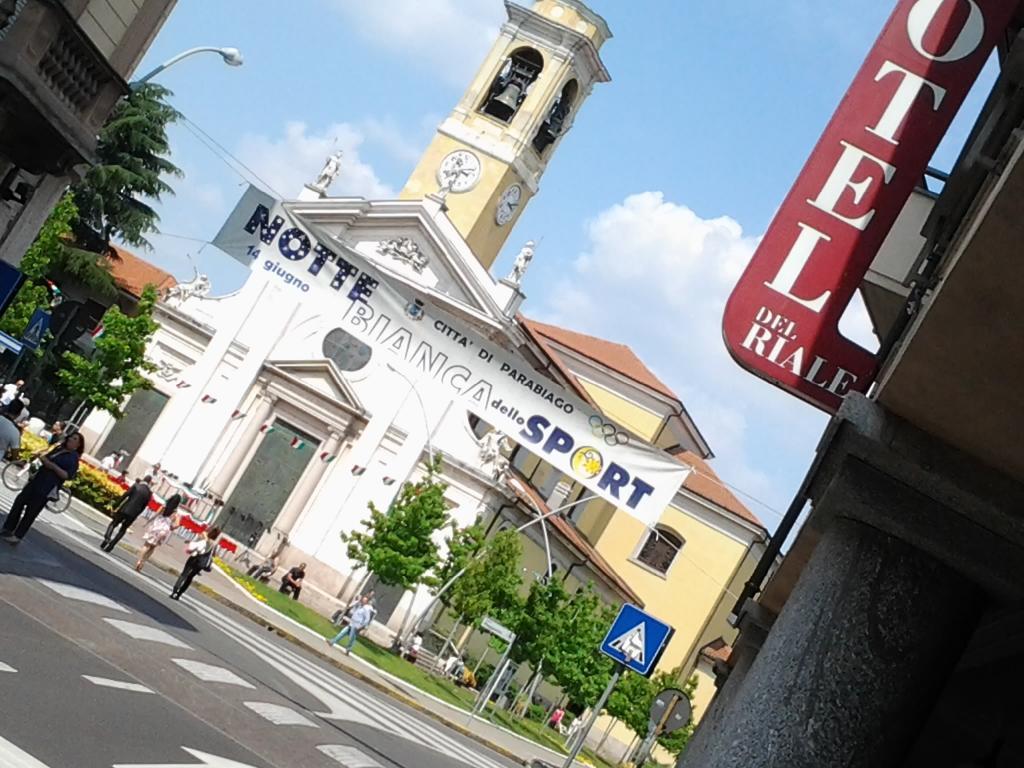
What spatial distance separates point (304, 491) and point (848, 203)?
1558 inches

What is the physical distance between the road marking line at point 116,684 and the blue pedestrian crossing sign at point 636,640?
8.45m

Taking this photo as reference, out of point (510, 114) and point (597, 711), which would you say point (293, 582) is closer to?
point (510, 114)

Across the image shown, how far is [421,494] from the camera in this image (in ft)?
129

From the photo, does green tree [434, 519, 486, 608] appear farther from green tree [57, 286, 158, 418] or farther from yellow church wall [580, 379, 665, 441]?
yellow church wall [580, 379, 665, 441]

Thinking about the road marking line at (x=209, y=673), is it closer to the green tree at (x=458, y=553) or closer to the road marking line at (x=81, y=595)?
the road marking line at (x=81, y=595)

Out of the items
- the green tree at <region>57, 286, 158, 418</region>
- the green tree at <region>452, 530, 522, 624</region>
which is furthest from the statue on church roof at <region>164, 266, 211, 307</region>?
the green tree at <region>452, 530, 522, 624</region>

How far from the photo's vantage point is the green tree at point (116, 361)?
43156 millimetres

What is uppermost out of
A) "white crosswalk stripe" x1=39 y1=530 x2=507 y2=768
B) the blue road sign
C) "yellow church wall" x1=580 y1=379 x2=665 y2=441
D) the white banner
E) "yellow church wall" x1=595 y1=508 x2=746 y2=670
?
"yellow church wall" x1=580 y1=379 x2=665 y2=441

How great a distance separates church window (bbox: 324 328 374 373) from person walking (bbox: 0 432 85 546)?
96.6 ft

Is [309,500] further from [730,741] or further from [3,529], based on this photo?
[730,741]

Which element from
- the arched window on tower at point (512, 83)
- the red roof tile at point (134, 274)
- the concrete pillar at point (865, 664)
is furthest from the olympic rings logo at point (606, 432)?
the red roof tile at point (134, 274)

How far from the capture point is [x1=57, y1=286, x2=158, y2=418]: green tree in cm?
4316

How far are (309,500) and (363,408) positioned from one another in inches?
139

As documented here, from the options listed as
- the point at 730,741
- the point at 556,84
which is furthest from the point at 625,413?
the point at 730,741
